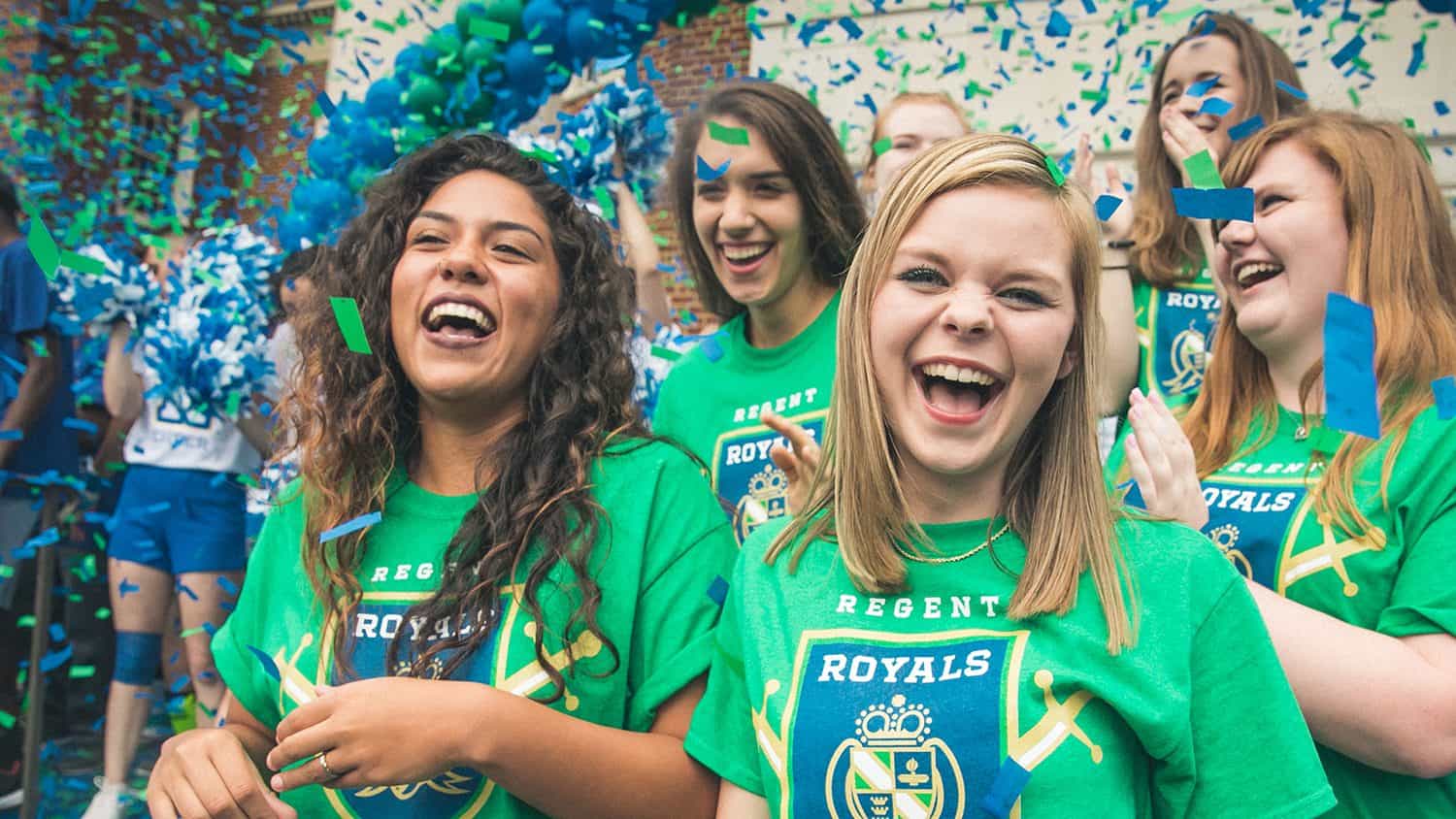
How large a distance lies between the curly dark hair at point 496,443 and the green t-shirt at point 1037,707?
1.16 ft

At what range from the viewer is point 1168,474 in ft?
5.22

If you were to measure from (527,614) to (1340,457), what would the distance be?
1.16 m

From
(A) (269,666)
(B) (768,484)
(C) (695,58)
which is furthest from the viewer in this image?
(C) (695,58)

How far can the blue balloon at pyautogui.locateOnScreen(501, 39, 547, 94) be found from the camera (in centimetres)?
350

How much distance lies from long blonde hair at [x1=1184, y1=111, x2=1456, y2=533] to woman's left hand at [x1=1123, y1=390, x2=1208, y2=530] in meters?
0.24

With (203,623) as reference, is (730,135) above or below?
above

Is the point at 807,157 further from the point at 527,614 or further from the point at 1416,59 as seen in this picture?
the point at 1416,59

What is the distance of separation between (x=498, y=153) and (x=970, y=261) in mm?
922

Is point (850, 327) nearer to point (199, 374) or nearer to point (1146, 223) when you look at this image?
point (1146, 223)

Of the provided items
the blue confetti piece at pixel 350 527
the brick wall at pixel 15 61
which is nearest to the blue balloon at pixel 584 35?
the blue confetti piece at pixel 350 527

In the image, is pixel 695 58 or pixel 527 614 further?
pixel 695 58

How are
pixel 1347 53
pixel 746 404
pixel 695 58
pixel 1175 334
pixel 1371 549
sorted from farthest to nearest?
pixel 695 58 → pixel 1347 53 → pixel 1175 334 → pixel 746 404 → pixel 1371 549

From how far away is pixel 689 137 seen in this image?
284cm

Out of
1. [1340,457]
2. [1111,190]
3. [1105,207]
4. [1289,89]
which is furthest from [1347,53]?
[1340,457]
